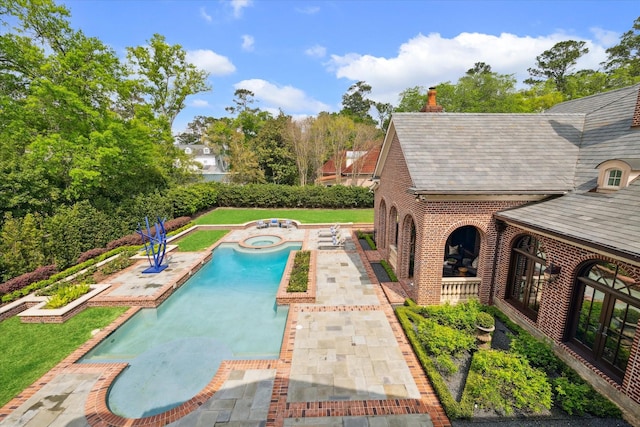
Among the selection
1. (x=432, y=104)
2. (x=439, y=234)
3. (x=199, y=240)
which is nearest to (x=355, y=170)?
(x=199, y=240)

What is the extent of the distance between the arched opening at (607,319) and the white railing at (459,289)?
125 inches

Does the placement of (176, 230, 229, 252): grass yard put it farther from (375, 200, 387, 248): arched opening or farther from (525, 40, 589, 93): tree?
(525, 40, 589, 93): tree

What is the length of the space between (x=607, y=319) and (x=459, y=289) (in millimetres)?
4234

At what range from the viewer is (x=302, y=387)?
6.59 m

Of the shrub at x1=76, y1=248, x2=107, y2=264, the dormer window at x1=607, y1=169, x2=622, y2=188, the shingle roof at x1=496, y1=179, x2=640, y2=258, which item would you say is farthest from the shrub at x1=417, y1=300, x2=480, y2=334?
the shrub at x1=76, y1=248, x2=107, y2=264

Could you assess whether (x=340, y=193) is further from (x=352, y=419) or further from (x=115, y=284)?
(x=352, y=419)

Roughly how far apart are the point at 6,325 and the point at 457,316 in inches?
612

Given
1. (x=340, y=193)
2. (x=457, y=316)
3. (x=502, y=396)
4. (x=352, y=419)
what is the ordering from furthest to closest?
1. (x=340, y=193)
2. (x=457, y=316)
3. (x=502, y=396)
4. (x=352, y=419)

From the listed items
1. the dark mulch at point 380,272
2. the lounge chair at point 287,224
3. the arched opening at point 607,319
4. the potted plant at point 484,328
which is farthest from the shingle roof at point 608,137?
the lounge chair at point 287,224

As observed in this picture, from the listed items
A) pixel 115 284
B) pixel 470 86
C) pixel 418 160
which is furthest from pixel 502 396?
pixel 470 86

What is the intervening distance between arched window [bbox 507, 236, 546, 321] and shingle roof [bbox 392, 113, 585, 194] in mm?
1886

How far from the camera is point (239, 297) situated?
12.5 metres

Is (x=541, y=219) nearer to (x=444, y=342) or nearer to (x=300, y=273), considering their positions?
(x=444, y=342)

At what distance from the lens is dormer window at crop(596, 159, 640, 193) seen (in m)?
7.23
